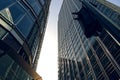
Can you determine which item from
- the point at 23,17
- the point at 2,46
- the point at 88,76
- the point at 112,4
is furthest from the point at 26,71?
the point at 112,4

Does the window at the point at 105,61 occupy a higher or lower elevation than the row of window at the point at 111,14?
lower

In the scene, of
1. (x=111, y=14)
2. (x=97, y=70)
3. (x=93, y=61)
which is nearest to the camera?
(x=97, y=70)

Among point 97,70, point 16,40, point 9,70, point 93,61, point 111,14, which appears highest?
point 9,70

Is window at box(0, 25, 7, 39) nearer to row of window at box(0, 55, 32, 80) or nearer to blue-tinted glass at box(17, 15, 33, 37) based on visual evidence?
row of window at box(0, 55, 32, 80)

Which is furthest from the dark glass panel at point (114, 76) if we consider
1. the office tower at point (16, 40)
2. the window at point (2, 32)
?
the window at point (2, 32)

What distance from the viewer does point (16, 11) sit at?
23828mm

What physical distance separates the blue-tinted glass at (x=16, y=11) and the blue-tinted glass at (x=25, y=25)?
1.96 ft

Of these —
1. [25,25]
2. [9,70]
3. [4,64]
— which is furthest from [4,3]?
[9,70]

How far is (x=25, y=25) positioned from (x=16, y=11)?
2.06 meters

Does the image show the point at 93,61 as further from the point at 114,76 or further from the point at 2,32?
the point at 2,32

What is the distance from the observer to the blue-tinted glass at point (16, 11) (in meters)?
22.7

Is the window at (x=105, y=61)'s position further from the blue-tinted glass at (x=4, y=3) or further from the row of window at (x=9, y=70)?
the blue-tinted glass at (x=4, y=3)

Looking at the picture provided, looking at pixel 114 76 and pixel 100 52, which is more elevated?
pixel 114 76

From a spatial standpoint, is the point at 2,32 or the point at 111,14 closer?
the point at 2,32
